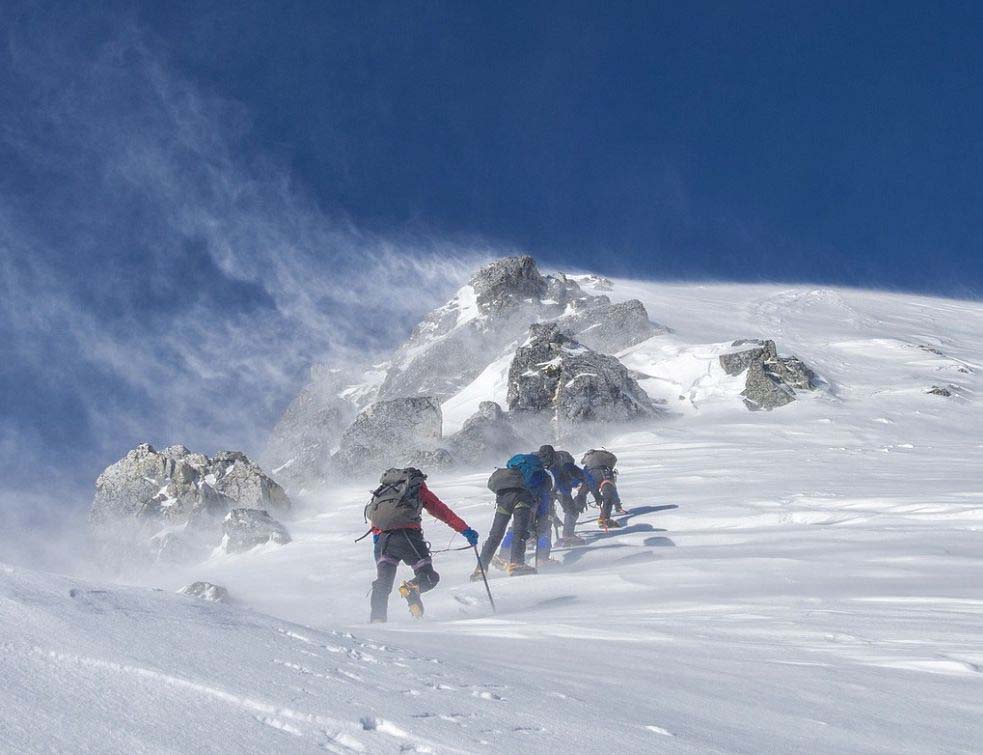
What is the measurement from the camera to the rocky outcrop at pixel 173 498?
2497 centimetres

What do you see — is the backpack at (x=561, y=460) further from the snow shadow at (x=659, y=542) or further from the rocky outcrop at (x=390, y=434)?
the rocky outcrop at (x=390, y=434)

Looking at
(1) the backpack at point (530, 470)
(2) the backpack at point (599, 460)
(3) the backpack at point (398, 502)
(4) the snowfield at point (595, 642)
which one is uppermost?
(2) the backpack at point (599, 460)

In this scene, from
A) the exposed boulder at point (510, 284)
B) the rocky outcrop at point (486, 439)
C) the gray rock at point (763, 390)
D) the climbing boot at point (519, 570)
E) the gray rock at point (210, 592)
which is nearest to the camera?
the climbing boot at point (519, 570)

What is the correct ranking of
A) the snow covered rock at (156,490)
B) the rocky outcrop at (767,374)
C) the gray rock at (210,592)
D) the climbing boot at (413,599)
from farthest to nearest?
the rocky outcrop at (767,374) < the snow covered rock at (156,490) < the gray rock at (210,592) < the climbing boot at (413,599)

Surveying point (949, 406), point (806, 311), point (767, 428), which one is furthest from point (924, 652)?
point (806, 311)

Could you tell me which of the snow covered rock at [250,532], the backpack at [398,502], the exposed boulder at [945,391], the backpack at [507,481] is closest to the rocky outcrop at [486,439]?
the snow covered rock at [250,532]

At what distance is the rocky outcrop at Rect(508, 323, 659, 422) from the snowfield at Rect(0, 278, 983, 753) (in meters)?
10.7

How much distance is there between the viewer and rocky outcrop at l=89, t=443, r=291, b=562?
25.0 m

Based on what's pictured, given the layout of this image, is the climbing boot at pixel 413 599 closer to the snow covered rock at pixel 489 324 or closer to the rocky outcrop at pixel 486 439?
the rocky outcrop at pixel 486 439

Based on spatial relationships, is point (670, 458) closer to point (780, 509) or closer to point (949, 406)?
point (780, 509)

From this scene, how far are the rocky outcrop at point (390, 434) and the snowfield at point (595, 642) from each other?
10054 millimetres

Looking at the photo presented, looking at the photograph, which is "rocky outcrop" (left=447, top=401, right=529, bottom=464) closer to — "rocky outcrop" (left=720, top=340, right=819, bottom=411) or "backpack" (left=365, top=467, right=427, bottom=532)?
"rocky outcrop" (left=720, top=340, right=819, bottom=411)

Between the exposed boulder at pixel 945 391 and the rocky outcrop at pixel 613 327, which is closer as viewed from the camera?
the exposed boulder at pixel 945 391

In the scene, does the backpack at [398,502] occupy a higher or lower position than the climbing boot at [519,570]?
higher
